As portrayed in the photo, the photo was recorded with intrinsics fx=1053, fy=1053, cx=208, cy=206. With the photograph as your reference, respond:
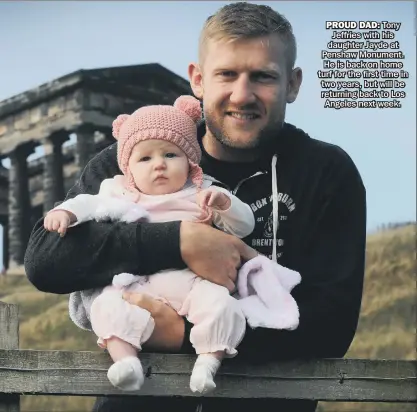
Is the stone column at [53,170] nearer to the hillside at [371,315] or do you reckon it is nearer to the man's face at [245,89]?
the hillside at [371,315]

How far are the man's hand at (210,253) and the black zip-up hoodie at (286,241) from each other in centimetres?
4

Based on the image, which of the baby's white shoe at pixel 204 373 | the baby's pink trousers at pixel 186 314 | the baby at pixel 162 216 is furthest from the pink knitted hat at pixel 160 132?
the baby's white shoe at pixel 204 373

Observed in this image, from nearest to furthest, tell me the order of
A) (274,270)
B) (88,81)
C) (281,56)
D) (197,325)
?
1. (197,325)
2. (274,270)
3. (281,56)
4. (88,81)

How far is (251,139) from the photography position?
152 inches

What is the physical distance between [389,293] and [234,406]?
23.1 ft

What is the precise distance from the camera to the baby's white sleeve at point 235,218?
3.56 metres

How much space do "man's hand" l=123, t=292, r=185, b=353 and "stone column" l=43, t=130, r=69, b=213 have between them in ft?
28.9

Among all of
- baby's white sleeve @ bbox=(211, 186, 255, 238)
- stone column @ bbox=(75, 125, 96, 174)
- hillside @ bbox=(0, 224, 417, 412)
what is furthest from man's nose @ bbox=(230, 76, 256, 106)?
stone column @ bbox=(75, 125, 96, 174)

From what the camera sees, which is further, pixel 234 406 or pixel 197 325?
pixel 234 406

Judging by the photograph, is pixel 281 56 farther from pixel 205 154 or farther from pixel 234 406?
pixel 234 406

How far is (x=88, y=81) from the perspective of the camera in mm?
12031

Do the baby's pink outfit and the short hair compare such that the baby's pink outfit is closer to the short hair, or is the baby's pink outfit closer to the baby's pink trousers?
the baby's pink trousers

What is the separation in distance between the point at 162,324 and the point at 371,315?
7.39 m

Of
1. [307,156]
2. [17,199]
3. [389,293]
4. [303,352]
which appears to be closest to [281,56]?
[307,156]
